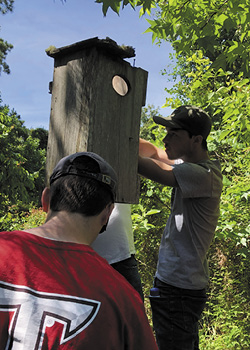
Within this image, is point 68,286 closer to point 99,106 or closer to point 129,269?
point 99,106

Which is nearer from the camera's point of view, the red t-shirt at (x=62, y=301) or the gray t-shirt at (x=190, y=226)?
the red t-shirt at (x=62, y=301)

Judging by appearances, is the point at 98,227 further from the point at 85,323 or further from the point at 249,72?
the point at 249,72

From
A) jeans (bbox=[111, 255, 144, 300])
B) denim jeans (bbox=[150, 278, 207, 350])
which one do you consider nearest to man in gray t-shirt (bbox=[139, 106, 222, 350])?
denim jeans (bbox=[150, 278, 207, 350])

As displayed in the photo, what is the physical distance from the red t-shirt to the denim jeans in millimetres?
1122

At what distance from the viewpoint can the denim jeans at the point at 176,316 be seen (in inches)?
80.4

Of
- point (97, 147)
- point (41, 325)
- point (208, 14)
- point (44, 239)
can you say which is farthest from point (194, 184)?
point (208, 14)

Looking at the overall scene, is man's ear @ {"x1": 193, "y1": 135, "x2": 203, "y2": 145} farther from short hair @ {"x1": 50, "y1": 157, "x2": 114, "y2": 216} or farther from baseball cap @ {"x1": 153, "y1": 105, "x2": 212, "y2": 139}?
short hair @ {"x1": 50, "y1": 157, "x2": 114, "y2": 216}

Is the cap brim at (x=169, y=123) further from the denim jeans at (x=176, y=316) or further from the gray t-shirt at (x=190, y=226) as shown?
the denim jeans at (x=176, y=316)

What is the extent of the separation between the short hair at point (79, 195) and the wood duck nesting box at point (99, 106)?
23.8 inches

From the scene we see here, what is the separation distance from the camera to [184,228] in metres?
2.13

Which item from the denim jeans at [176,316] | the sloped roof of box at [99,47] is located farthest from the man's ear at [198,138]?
the denim jeans at [176,316]

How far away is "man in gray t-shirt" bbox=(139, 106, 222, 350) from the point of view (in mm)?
2047

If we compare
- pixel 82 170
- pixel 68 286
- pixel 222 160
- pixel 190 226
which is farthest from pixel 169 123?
pixel 222 160

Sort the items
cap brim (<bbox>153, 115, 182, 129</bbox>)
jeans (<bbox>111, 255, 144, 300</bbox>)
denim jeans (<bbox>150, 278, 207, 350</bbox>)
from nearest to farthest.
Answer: denim jeans (<bbox>150, 278, 207, 350</bbox>) < cap brim (<bbox>153, 115, 182, 129</bbox>) < jeans (<bbox>111, 255, 144, 300</bbox>)
